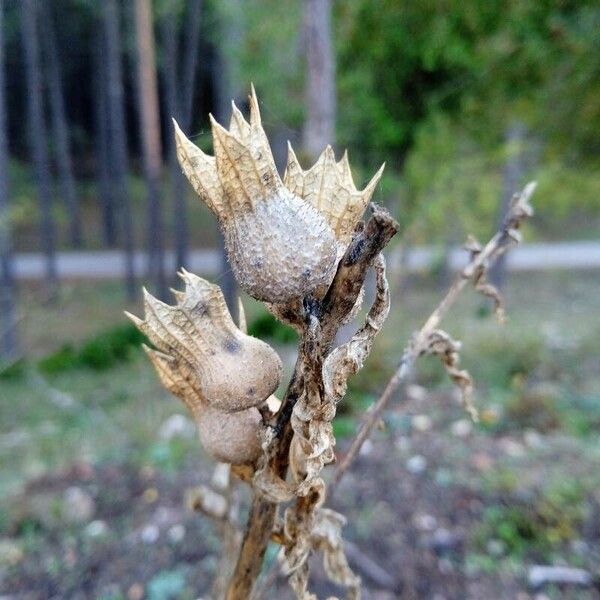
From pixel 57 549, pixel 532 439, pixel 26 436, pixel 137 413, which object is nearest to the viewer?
pixel 57 549

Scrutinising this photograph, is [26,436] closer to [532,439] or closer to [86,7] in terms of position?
[532,439]

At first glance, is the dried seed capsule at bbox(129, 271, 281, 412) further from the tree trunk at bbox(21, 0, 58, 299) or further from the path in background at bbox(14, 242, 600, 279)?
the path in background at bbox(14, 242, 600, 279)

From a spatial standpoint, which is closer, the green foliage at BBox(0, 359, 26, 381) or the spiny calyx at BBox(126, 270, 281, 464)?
the spiny calyx at BBox(126, 270, 281, 464)

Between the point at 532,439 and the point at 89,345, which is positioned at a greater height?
the point at 532,439

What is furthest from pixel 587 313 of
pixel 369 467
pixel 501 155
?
pixel 369 467

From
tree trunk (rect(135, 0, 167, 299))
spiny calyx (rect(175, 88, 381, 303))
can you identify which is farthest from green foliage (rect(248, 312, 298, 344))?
spiny calyx (rect(175, 88, 381, 303))

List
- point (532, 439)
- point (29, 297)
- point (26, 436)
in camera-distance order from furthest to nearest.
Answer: point (29, 297), point (26, 436), point (532, 439)

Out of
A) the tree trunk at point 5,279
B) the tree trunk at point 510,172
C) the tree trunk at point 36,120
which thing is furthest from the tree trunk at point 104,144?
the tree trunk at point 510,172

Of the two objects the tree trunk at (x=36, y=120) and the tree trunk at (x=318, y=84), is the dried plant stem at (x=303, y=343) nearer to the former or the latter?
the tree trunk at (x=318, y=84)
